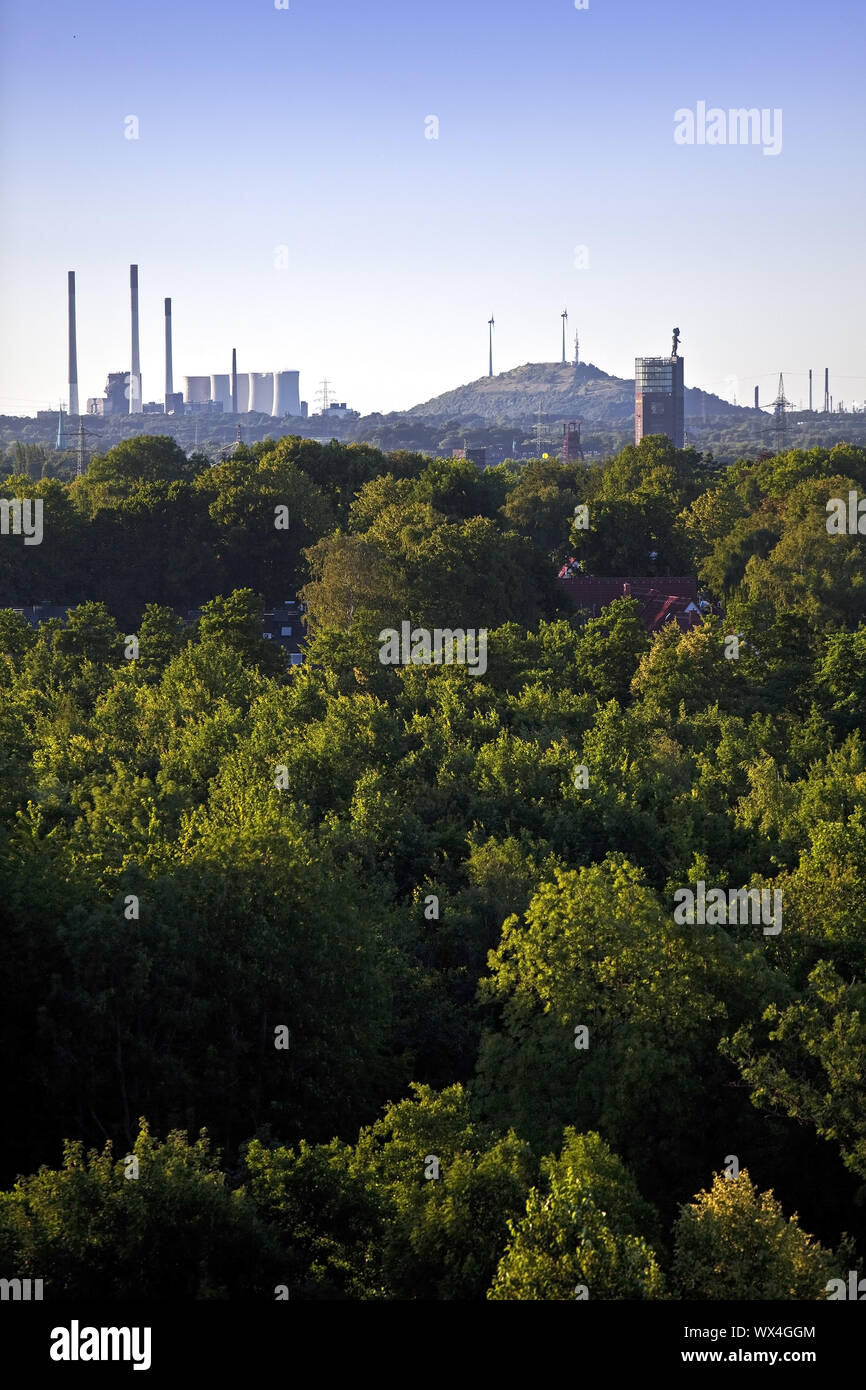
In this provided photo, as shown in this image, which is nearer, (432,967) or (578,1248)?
(578,1248)

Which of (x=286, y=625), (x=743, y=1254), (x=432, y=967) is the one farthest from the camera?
(x=286, y=625)

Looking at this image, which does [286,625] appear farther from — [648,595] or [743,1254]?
[743,1254]

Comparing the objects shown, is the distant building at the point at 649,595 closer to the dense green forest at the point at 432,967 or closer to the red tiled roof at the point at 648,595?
the red tiled roof at the point at 648,595

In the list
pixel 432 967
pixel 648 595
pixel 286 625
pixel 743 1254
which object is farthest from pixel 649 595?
pixel 743 1254

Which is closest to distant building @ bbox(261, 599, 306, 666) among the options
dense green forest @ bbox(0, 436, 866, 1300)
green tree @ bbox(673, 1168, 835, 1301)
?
dense green forest @ bbox(0, 436, 866, 1300)

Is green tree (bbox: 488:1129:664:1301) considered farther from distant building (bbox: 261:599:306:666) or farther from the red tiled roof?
distant building (bbox: 261:599:306:666)

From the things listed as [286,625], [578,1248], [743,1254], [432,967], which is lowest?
[743,1254]
